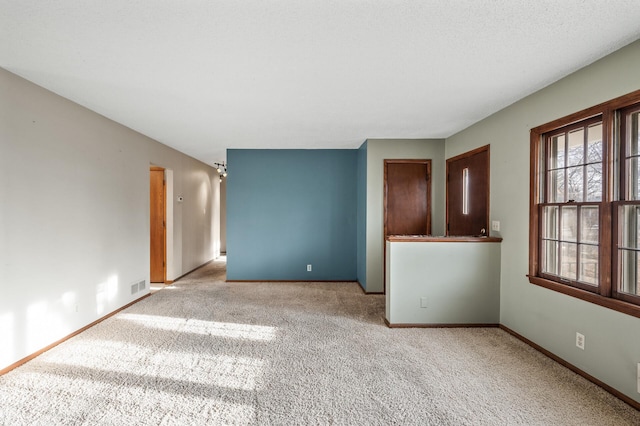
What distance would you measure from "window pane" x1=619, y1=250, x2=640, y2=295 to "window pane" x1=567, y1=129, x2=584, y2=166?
0.83m

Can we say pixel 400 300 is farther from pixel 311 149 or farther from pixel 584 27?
pixel 311 149

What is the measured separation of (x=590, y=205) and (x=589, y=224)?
16cm

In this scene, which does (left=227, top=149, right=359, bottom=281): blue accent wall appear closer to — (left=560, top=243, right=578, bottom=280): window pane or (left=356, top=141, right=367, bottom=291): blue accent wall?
(left=356, top=141, right=367, bottom=291): blue accent wall

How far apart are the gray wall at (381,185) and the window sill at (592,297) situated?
2.21 metres

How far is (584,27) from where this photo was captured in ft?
6.38

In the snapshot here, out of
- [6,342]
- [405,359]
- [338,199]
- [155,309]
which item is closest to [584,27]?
[405,359]

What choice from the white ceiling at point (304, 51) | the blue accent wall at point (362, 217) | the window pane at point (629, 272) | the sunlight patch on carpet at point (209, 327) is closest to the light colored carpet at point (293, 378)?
the sunlight patch on carpet at point (209, 327)

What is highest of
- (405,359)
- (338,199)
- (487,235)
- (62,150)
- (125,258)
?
(62,150)

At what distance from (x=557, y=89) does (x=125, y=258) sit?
5317 mm

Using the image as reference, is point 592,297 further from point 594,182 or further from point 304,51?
point 304,51

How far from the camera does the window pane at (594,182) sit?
2.44m

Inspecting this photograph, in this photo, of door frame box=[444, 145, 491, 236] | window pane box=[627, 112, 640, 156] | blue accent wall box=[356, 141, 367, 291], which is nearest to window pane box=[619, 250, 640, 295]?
window pane box=[627, 112, 640, 156]

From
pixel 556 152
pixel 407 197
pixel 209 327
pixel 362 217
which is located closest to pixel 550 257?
pixel 556 152

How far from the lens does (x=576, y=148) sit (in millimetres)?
2678
